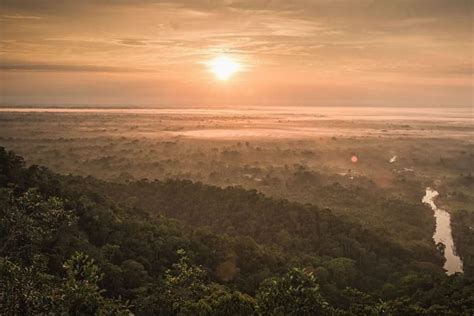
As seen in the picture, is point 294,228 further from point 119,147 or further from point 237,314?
point 119,147

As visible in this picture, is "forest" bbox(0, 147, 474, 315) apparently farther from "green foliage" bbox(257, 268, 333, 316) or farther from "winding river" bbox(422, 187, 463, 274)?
"winding river" bbox(422, 187, 463, 274)

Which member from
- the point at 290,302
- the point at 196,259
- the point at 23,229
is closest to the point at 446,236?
the point at 196,259

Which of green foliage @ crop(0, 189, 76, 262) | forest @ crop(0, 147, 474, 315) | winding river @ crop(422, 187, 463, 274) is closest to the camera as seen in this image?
forest @ crop(0, 147, 474, 315)

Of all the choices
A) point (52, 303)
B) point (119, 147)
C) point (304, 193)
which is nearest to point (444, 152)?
point (304, 193)

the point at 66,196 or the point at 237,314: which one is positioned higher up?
the point at 66,196

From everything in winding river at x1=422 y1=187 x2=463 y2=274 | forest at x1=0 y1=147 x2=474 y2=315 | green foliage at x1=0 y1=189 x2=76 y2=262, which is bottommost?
winding river at x1=422 y1=187 x2=463 y2=274

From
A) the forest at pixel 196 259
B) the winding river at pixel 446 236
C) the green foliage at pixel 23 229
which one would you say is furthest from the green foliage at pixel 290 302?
the winding river at pixel 446 236

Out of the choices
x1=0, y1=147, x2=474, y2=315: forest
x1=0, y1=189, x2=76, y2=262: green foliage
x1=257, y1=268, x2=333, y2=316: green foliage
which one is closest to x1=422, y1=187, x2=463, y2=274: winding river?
x1=0, y1=147, x2=474, y2=315: forest
